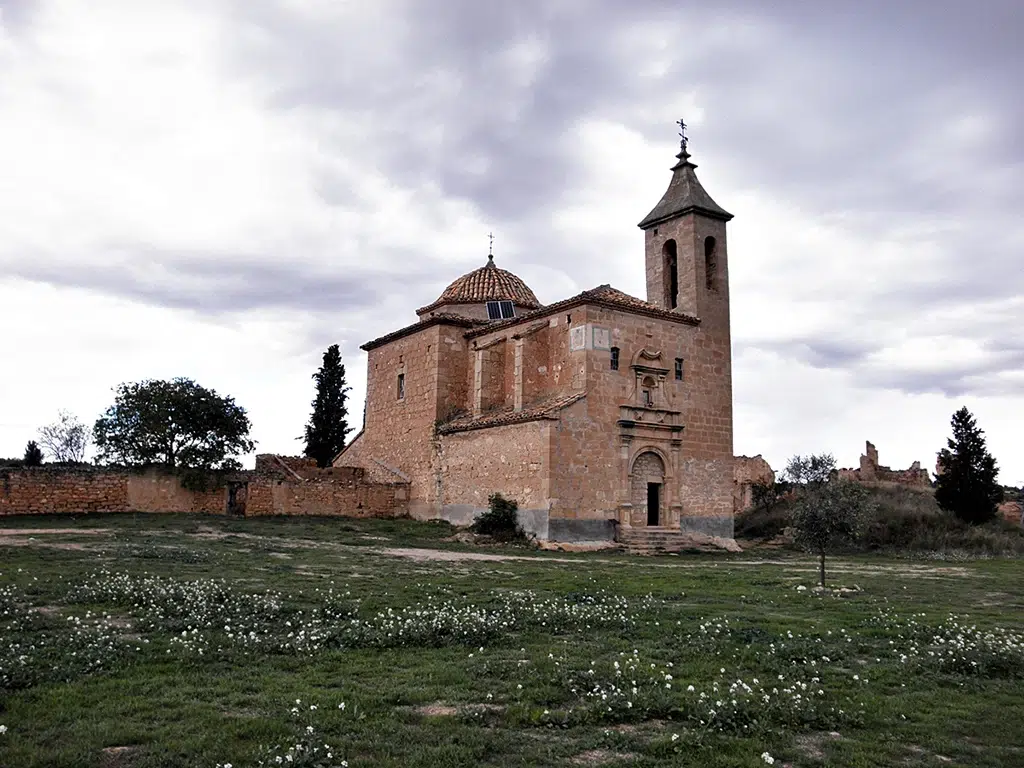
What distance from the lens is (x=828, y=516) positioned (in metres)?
17.4

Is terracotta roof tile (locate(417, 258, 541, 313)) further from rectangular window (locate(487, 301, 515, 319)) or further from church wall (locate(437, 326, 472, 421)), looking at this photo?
church wall (locate(437, 326, 472, 421))

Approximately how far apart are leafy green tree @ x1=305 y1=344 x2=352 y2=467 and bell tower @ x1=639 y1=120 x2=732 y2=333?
20.3 m

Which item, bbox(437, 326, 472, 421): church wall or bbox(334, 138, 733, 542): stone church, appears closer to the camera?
bbox(334, 138, 733, 542): stone church

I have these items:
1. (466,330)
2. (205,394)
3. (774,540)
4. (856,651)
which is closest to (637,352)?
(466,330)

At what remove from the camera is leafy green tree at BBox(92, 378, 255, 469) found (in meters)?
30.0

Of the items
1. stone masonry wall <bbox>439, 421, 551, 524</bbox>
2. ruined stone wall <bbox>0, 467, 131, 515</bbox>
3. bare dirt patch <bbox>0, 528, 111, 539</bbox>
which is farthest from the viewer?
stone masonry wall <bbox>439, 421, 551, 524</bbox>

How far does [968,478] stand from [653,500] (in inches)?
516

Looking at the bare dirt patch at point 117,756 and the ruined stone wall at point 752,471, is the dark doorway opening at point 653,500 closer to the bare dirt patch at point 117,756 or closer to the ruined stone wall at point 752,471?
the ruined stone wall at point 752,471

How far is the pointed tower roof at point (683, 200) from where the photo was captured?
3206 centimetres

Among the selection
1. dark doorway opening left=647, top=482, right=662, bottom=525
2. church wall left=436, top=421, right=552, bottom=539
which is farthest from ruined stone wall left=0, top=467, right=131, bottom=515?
dark doorway opening left=647, top=482, right=662, bottom=525

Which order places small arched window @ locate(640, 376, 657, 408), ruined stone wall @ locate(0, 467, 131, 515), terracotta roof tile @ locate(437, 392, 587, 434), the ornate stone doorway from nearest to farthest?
ruined stone wall @ locate(0, 467, 131, 515) < terracotta roof tile @ locate(437, 392, 587, 434) < the ornate stone doorway < small arched window @ locate(640, 376, 657, 408)

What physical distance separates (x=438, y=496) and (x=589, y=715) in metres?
26.1

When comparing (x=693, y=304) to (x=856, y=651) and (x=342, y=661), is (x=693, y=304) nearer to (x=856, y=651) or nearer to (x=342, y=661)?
(x=856, y=651)

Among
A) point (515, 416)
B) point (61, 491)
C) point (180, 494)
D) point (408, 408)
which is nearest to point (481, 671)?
point (515, 416)
